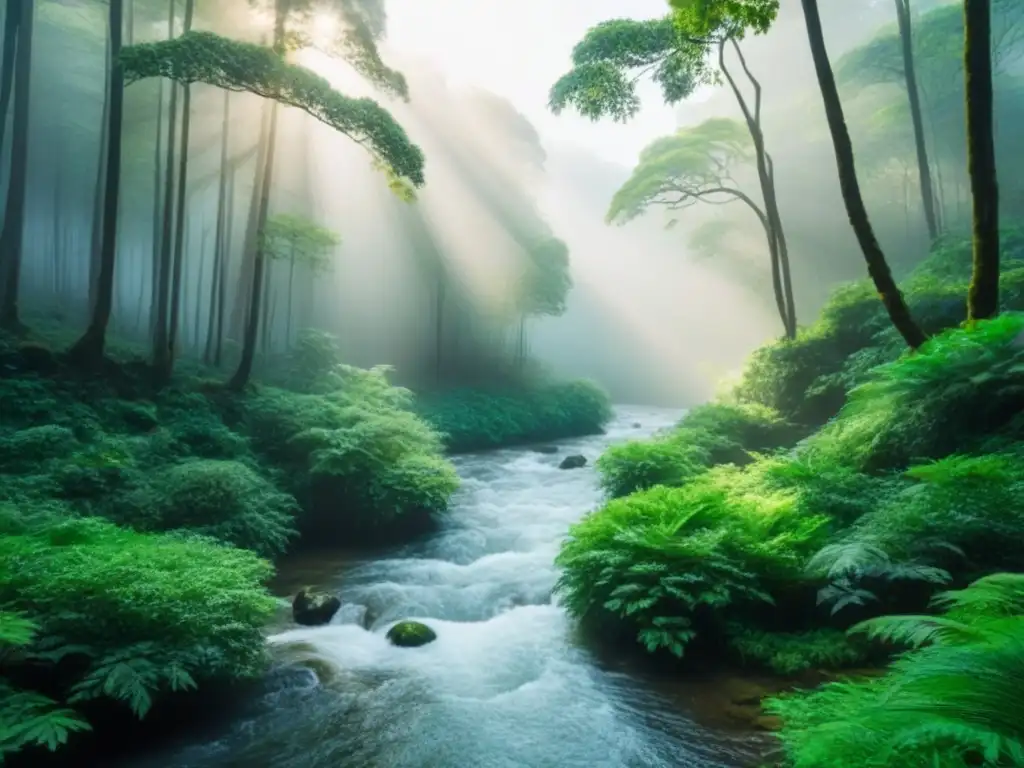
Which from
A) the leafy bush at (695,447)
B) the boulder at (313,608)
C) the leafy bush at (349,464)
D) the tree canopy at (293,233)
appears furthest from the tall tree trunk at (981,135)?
the tree canopy at (293,233)

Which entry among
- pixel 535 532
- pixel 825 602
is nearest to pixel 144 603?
pixel 825 602

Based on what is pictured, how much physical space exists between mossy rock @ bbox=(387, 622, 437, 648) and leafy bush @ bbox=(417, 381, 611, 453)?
41.6 feet

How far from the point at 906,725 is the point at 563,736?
2.89 meters

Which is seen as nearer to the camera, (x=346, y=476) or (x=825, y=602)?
(x=825, y=602)

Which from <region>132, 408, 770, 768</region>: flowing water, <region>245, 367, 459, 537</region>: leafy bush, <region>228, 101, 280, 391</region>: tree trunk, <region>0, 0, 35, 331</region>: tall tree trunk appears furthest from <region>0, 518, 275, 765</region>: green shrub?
<region>0, 0, 35, 331</region>: tall tree trunk

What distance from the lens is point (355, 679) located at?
5.81 metres

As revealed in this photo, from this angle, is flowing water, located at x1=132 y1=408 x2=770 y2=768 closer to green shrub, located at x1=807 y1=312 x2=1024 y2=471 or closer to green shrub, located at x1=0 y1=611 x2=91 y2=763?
green shrub, located at x1=0 y1=611 x2=91 y2=763

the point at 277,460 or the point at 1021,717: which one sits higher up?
the point at 1021,717

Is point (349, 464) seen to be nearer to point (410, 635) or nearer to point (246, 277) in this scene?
point (410, 635)

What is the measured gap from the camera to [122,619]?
4.75m

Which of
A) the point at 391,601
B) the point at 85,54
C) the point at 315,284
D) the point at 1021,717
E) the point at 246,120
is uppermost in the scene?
the point at 85,54

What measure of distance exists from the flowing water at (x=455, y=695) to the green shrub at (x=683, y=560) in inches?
22.2

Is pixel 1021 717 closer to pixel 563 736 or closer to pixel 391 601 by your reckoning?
pixel 563 736

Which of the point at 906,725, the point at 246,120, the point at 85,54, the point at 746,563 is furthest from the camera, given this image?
the point at 85,54
